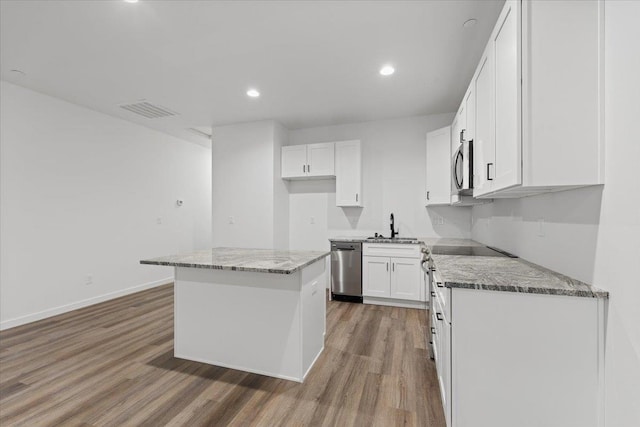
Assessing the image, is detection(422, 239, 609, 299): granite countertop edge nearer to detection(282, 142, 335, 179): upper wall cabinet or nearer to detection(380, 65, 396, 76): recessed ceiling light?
detection(380, 65, 396, 76): recessed ceiling light

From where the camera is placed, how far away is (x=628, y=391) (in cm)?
111

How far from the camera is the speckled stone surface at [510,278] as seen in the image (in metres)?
1.32

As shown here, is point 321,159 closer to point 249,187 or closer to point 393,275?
point 249,187

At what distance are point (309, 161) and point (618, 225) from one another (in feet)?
12.1

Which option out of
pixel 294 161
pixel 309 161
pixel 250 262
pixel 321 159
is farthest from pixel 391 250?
pixel 250 262

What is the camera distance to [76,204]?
12.7 feet

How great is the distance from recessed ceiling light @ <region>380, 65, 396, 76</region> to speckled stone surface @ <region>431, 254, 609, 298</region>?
1.99 m

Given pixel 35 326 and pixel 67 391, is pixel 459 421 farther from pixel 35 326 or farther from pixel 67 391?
A: pixel 35 326

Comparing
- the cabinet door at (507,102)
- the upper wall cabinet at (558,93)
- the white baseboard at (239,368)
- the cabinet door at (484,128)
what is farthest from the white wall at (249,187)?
the upper wall cabinet at (558,93)

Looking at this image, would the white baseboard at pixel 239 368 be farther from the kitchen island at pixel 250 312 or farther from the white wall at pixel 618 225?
the white wall at pixel 618 225

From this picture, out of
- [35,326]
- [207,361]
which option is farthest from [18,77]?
[207,361]

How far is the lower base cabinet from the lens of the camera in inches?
50.8

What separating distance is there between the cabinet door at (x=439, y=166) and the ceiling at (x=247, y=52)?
469 mm

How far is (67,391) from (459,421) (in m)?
2.54
